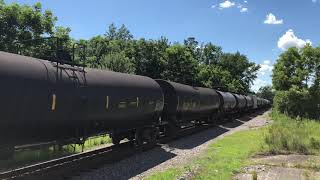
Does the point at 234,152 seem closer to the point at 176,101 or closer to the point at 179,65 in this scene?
the point at 176,101

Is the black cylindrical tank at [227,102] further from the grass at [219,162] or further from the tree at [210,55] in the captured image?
the tree at [210,55]

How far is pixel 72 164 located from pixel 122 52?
160ft

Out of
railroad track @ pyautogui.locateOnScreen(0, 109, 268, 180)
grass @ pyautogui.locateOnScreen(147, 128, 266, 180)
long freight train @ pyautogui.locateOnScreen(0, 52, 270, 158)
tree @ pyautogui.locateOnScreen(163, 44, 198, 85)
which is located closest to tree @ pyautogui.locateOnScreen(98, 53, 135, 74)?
tree @ pyautogui.locateOnScreen(163, 44, 198, 85)

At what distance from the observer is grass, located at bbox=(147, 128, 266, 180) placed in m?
14.4

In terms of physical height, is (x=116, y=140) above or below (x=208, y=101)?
below

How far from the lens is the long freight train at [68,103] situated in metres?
11.2

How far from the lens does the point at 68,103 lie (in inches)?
521

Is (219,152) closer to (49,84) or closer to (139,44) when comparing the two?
(49,84)

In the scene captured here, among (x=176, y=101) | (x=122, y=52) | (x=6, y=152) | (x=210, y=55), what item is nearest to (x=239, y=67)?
(x=210, y=55)

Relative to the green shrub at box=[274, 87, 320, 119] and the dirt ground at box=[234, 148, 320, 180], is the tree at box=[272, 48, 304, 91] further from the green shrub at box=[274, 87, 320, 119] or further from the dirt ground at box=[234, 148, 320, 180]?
the dirt ground at box=[234, 148, 320, 180]

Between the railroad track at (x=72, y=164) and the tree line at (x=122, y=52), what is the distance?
11.8ft

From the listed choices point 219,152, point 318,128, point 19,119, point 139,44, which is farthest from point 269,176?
point 139,44

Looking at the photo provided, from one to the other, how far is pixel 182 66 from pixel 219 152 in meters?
39.5

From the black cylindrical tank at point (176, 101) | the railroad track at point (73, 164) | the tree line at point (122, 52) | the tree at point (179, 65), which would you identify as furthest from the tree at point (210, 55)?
the railroad track at point (73, 164)
